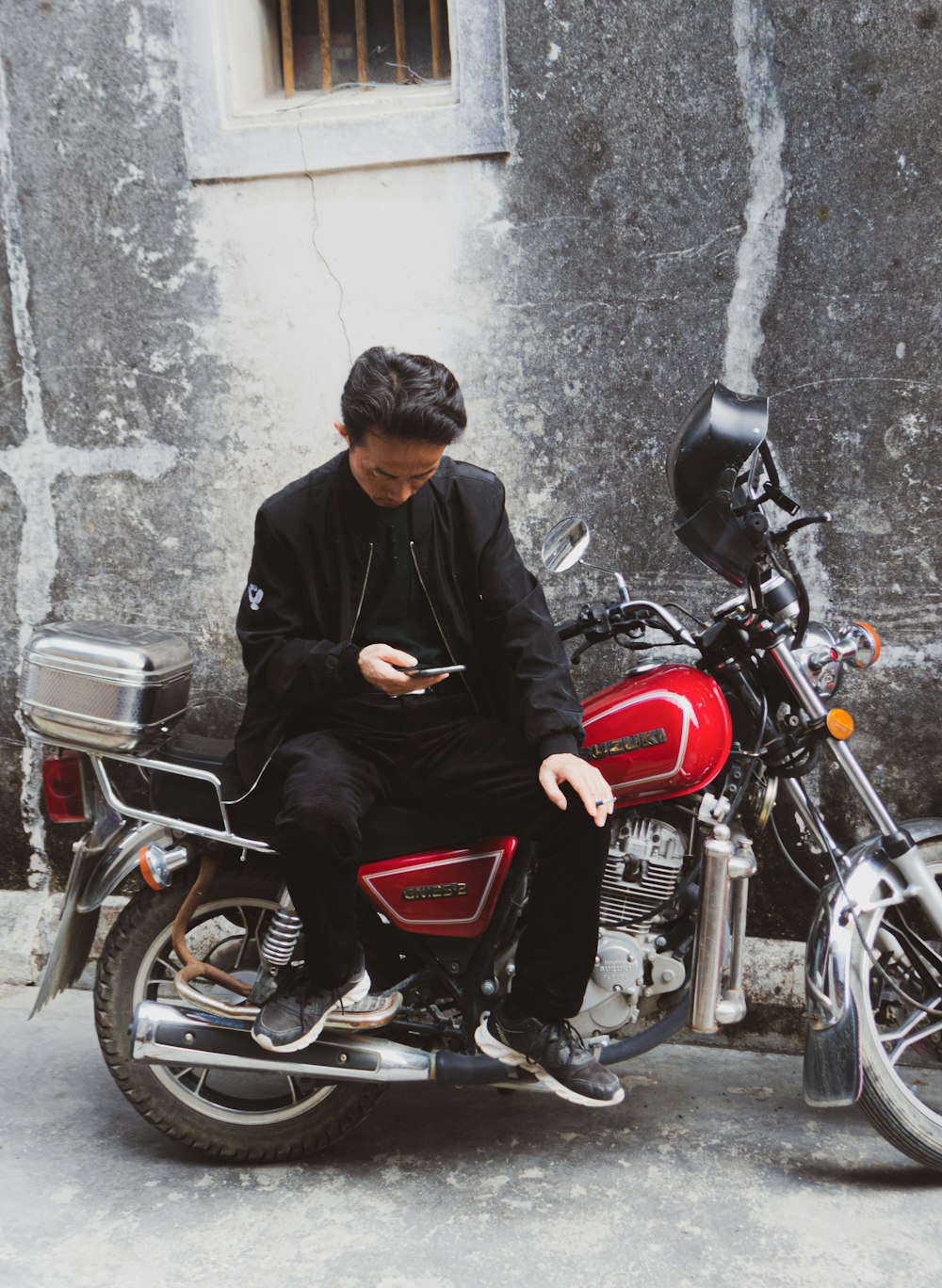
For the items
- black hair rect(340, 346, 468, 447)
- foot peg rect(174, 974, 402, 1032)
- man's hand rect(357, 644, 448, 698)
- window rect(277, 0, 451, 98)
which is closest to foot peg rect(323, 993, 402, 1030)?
foot peg rect(174, 974, 402, 1032)

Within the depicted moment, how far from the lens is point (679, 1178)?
2.81m

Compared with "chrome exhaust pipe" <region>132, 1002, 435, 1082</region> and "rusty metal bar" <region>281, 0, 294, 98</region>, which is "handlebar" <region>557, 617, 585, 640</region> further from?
"rusty metal bar" <region>281, 0, 294, 98</region>

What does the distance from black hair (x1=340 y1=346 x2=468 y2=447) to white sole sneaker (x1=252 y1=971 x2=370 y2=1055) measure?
1266mm

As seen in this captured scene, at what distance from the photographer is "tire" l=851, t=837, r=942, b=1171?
2732 millimetres

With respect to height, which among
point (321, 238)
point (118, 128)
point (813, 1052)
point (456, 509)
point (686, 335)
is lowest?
point (813, 1052)

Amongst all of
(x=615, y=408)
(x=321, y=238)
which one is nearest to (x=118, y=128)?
(x=321, y=238)

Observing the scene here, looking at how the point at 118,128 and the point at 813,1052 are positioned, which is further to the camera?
the point at 118,128

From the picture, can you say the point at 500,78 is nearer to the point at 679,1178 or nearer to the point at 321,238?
the point at 321,238

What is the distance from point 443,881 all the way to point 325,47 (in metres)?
2.80

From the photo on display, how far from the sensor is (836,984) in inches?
107

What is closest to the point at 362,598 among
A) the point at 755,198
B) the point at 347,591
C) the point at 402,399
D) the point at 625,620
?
the point at 347,591

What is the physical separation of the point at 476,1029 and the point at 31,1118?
1.30 meters

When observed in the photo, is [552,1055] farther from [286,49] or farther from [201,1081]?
[286,49]

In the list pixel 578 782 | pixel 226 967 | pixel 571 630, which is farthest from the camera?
pixel 226 967
